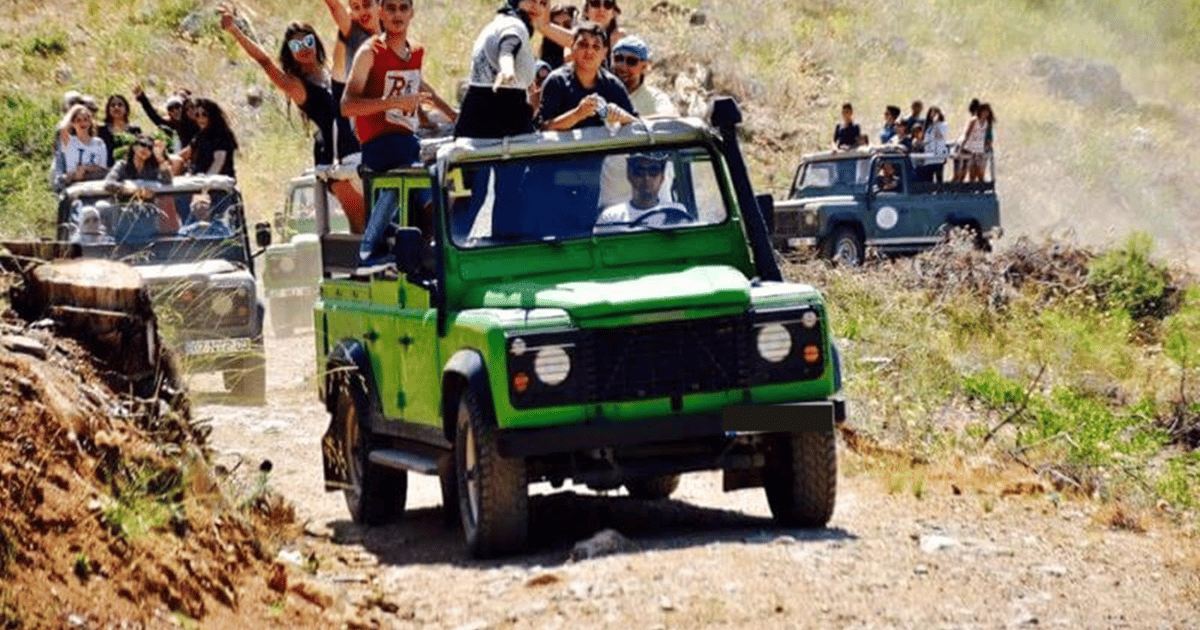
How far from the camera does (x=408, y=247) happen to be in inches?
420

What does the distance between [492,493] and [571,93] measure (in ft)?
8.58

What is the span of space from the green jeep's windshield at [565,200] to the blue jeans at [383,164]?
77 centimetres

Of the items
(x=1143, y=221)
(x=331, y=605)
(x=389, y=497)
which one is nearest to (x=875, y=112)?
(x=1143, y=221)

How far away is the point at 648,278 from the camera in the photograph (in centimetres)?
1047

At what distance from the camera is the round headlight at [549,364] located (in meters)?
9.81

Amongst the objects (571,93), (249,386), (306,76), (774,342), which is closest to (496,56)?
Answer: (571,93)

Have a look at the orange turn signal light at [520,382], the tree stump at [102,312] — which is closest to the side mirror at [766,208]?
the orange turn signal light at [520,382]

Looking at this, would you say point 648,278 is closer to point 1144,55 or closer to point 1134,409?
point 1134,409

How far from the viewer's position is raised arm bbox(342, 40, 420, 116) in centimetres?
1230

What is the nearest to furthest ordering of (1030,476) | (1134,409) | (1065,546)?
(1065,546), (1030,476), (1134,409)

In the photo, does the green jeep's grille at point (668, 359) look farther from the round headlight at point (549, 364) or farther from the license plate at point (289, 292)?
the license plate at point (289, 292)

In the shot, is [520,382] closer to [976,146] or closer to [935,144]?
[935,144]

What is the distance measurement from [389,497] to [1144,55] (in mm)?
48654

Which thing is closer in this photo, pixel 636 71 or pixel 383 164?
pixel 383 164
